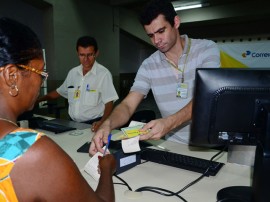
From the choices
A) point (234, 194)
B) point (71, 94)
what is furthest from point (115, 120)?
point (71, 94)

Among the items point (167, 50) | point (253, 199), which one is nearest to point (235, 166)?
point (253, 199)

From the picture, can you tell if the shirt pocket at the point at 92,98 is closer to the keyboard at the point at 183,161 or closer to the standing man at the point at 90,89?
the standing man at the point at 90,89

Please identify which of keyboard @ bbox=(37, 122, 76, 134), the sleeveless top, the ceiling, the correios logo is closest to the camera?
the sleeveless top

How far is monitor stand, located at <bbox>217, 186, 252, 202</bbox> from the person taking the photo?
3.10 ft

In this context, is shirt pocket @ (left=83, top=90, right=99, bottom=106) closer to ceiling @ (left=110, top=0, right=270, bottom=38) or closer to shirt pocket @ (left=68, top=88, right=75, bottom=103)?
shirt pocket @ (left=68, top=88, right=75, bottom=103)

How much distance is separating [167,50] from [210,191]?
1060 millimetres

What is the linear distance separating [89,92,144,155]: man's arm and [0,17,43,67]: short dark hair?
695 mm

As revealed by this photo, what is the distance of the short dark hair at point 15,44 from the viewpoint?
64cm

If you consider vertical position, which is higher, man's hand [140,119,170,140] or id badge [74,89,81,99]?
id badge [74,89,81,99]

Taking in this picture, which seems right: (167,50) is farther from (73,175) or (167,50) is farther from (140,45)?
(140,45)

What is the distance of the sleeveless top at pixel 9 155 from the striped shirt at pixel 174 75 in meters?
1.29

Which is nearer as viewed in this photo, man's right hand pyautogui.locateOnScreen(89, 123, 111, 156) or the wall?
man's right hand pyautogui.locateOnScreen(89, 123, 111, 156)

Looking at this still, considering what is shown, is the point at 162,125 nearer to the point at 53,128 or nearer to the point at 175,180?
the point at 175,180

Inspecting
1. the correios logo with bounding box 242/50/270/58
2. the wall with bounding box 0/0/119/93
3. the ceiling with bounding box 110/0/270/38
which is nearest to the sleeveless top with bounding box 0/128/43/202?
the wall with bounding box 0/0/119/93
